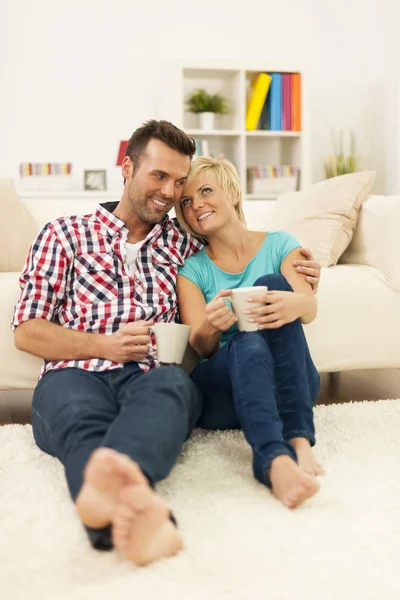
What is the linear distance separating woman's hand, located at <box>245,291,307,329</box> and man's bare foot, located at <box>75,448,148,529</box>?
21.8 inches

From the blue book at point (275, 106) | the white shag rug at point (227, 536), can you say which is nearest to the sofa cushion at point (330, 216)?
the white shag rug at point (227, 536)

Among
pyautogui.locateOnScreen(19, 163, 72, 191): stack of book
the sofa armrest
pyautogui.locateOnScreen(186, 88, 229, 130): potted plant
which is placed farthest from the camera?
pyautogui.locateOnScreen(186, 88, 229, 130): potted plant

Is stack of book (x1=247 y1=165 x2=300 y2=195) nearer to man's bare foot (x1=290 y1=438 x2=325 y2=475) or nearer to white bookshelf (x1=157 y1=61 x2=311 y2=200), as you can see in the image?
white bookshelf (x1=157 y1=61 x2=311 y2=200)

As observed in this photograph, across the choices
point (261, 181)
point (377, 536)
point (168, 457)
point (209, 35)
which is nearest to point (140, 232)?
point (168, 457)

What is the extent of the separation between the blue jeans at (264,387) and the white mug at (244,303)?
3cm

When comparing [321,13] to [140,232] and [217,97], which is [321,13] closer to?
[217,97]

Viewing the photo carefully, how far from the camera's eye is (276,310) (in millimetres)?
1494

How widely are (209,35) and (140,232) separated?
302 cm

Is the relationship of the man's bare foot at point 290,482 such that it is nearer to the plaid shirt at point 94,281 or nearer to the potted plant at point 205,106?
the plaid shirt at point 94,281

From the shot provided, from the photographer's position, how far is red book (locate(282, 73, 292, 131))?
4227 millimetres

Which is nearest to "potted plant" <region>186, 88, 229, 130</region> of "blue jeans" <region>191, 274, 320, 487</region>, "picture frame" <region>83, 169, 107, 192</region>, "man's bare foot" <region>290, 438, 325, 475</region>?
"picture frame" <region>83, 169, 107, 192</region>

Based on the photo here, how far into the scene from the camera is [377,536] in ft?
3.81

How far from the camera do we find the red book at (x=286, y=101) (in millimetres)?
4227

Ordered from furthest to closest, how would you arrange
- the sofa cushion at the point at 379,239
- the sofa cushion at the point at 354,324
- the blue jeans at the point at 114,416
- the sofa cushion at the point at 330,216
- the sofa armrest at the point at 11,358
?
1. the sofa cushion at the point at 330,216
2. the sofa cushion at the point at 379,239
3. the sofa cushion at the point at 354,324
4. the sofa armrest at the point at 11,358
5. the blue jeans at the point at 114,416
